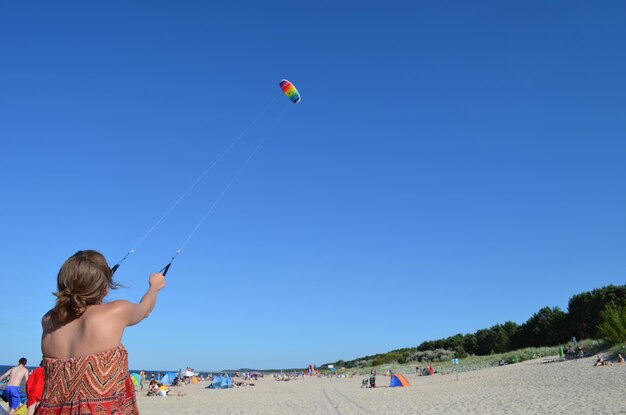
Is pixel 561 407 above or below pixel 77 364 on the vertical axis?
below

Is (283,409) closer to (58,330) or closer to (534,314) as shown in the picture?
(58,330)

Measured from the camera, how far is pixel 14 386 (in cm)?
772

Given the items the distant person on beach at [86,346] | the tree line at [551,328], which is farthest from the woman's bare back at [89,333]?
the tree line at [551,328]

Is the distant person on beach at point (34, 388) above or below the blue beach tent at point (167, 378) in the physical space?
below

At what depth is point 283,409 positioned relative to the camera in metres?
13.9

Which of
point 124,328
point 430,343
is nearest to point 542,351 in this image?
point 124,328

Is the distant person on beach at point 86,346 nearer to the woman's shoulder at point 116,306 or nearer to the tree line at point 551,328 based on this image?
the woman's shoulder at point 116,306

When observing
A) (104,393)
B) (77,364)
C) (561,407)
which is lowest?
(561,407)

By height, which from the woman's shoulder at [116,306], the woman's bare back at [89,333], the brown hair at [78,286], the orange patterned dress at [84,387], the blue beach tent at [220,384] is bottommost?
the blue beach tent at [220,384]

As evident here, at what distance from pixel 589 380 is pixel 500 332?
4689 cm

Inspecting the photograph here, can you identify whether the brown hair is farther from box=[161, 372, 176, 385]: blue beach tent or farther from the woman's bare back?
box=[161, 372, 176, 385]: blue beach tent

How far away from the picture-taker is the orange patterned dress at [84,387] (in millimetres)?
1616

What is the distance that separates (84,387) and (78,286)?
1.10ft

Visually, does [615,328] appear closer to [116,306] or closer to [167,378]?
[167,378]
